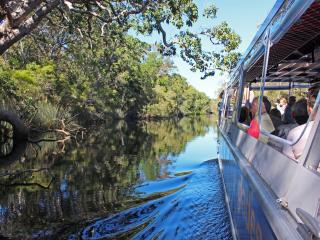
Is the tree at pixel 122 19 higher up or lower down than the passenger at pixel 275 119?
higher up

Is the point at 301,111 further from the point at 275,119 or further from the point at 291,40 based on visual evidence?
the point at 291,40

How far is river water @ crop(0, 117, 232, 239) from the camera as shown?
21.0 feet

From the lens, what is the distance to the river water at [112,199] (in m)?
6.41

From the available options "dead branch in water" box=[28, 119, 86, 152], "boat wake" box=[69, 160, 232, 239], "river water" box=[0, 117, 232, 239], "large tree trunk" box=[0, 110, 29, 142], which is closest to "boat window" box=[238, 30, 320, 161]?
"boat wake" box=[69, 160, 232, 239]

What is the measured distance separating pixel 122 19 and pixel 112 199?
1070cm

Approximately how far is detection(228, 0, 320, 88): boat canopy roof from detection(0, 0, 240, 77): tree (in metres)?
6.84

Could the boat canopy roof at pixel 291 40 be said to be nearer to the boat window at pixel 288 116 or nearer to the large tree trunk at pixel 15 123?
the boat window at pixel 288 116

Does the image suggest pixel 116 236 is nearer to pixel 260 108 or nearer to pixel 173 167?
pixel 260 108

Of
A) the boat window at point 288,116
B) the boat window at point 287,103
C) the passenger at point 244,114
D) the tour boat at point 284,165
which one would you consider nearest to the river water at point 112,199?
the passenger at point 244,114

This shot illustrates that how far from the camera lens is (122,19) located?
17406 mm

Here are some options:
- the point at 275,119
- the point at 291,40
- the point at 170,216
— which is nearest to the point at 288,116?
the point at 275,119

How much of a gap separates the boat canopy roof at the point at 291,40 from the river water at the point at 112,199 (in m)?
2.81

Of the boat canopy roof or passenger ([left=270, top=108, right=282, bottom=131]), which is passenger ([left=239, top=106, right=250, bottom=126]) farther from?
passenger ([left=270, top=108, right=282, bottom=131])

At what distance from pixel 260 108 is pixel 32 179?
7.62 m
